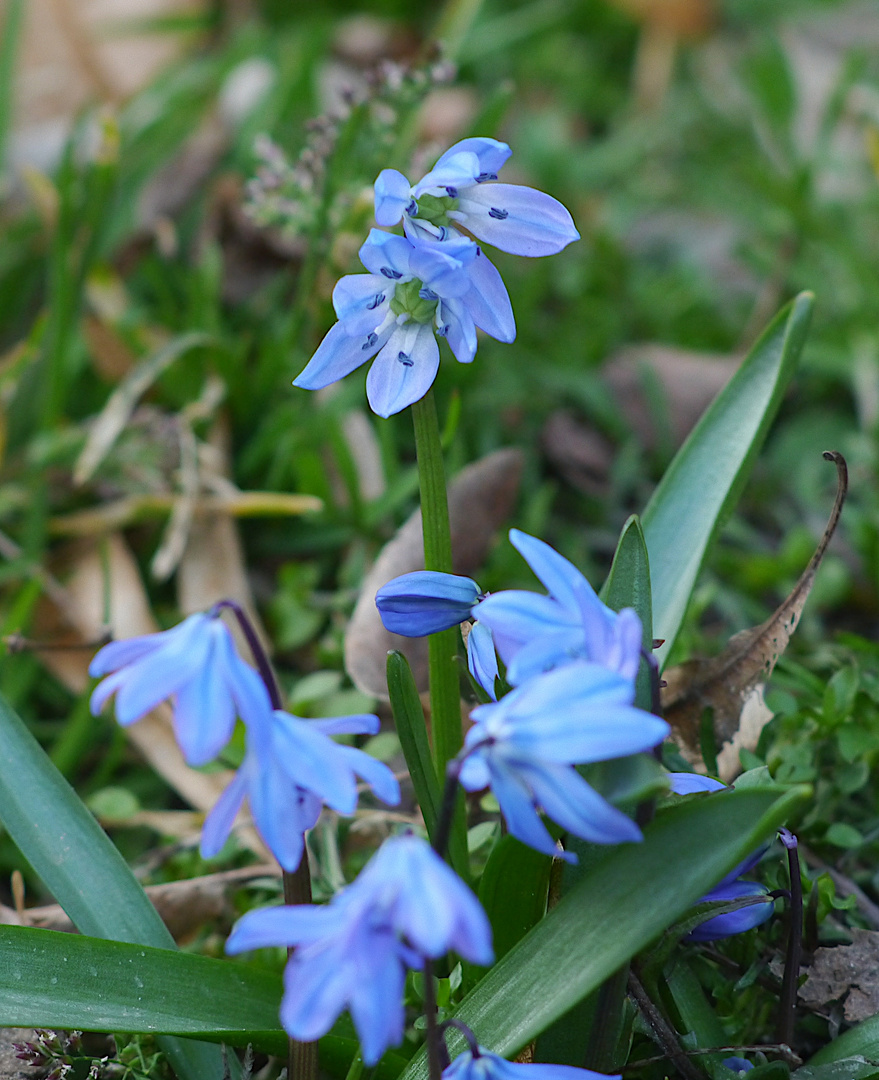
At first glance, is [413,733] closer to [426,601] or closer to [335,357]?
[426,601]

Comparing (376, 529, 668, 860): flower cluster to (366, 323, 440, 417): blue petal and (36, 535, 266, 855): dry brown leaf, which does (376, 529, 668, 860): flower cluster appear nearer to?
(366, 323, 440, 417): blue petal

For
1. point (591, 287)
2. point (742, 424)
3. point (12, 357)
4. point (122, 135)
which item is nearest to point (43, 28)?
point (122, 135)

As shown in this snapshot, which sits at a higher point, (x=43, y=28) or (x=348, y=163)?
(x=43, y=28)

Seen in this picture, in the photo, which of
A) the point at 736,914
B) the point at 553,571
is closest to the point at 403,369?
the point at 553,571

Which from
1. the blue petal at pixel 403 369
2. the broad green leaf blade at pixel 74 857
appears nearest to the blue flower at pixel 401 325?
the blue petal at pixel 403 369

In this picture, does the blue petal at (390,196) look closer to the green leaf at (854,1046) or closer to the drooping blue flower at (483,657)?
the drooping blue flower at (483,657)

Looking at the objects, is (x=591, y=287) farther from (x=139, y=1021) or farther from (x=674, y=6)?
(x=139, y=1021)
